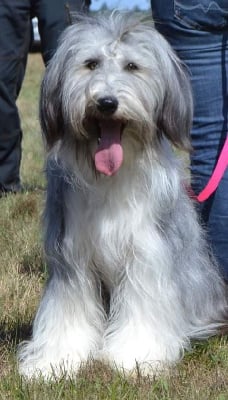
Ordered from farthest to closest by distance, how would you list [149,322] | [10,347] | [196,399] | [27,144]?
[27,144] → [10,347] → [149,322] → [196,399]

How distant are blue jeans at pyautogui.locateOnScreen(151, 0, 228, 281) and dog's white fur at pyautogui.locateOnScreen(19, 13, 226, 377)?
491 mm

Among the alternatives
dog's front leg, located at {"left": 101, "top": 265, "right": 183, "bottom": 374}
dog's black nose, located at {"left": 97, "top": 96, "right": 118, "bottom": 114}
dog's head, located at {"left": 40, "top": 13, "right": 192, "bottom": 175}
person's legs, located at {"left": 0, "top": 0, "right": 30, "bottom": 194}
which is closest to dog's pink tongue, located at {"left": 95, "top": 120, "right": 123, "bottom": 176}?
dog's head, located at {"left": 40, "top": 13, "right": 192, "bottom": 175}

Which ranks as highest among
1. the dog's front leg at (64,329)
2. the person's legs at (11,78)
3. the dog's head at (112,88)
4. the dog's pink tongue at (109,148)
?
the dog's head at (112,88)

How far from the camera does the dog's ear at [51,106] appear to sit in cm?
360

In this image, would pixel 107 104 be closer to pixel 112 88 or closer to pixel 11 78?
pixel 112 88

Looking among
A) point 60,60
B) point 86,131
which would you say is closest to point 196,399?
point 86,131

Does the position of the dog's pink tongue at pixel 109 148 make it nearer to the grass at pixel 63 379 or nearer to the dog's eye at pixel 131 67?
the dog's eye at pixel 131 67

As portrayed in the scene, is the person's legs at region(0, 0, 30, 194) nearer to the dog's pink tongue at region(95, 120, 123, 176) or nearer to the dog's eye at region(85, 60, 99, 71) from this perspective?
the dog's eye at region(85, 60, 99, 71)

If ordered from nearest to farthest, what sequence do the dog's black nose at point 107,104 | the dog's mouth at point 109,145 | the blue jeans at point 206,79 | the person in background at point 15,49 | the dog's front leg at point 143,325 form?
the dog's black nose at point 107,104
the dog's mouth at point 109,145
the dog's front leg at point 143,325
the blue jeans at point 206,79
the person in background at point 15,49

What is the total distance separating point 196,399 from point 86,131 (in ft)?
3.33

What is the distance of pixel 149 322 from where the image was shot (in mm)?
3762

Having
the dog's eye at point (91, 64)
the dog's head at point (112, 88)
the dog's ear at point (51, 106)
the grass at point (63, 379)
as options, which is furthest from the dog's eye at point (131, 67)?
the grass at point (63, 379)

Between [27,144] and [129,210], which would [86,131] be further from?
[27,144]

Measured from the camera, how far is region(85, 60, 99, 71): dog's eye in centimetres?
355
